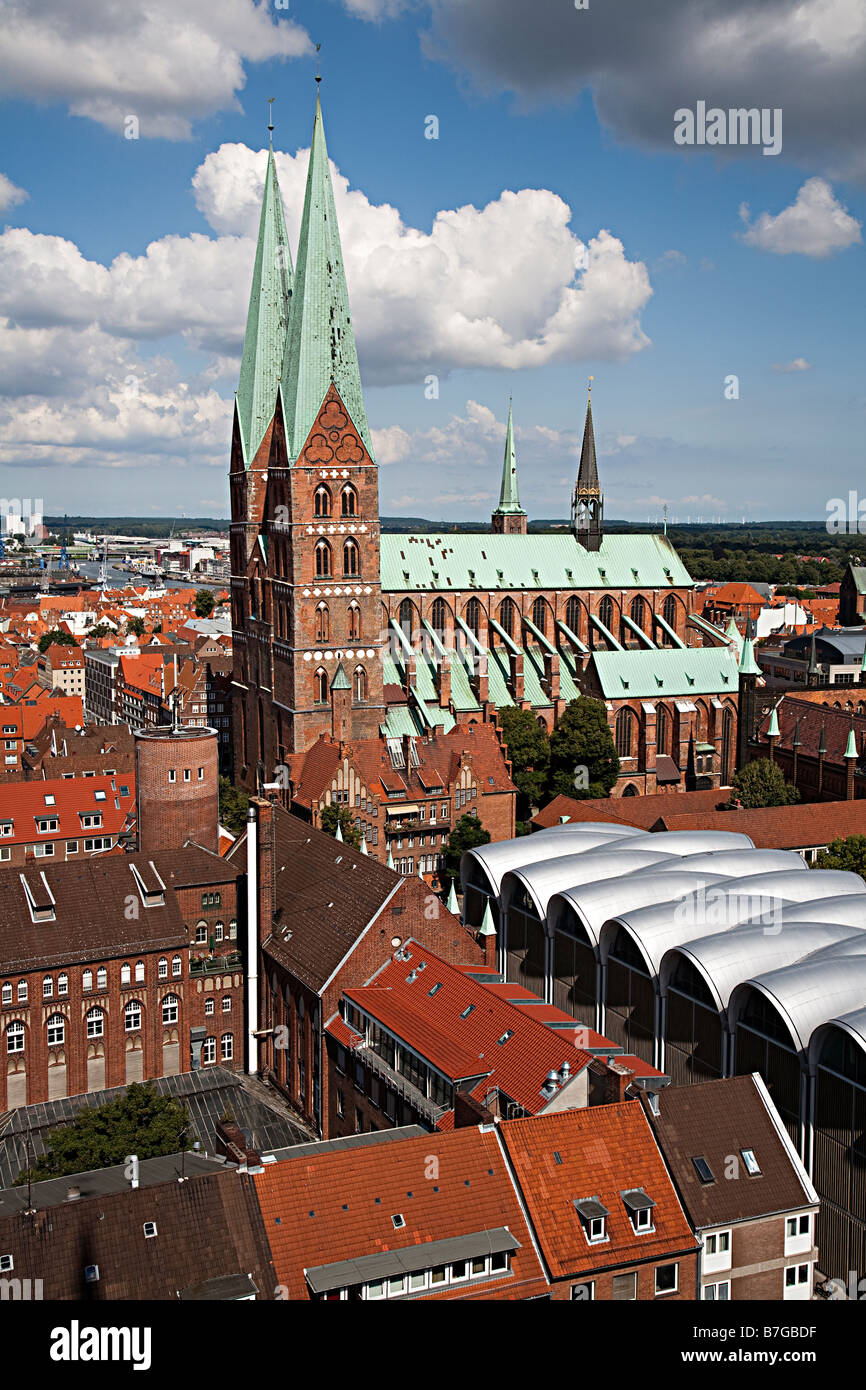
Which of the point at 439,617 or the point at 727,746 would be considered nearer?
the point at 727,746

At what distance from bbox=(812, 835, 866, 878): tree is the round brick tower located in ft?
99.8

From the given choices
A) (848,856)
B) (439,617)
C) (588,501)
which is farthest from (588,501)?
(848,856)

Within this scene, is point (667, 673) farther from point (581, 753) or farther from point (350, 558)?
point (350, 558)

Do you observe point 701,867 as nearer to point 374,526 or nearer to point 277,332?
point 374,526

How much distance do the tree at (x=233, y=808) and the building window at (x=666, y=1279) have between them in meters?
47.1

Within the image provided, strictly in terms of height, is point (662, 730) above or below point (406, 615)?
below

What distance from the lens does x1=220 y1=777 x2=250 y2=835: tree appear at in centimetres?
7662

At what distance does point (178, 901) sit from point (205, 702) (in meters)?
54.4

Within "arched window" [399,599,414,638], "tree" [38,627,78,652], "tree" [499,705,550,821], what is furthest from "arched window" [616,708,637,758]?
"tree" [38,627,78,652]

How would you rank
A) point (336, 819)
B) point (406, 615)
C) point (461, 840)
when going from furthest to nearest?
point (406, 615) < point (461, 840) < point (336, 819)

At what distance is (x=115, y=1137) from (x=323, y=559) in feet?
161

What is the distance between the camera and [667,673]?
92750 mm

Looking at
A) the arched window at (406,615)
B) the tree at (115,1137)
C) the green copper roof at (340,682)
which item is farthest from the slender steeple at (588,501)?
the tree at (115,1137)
